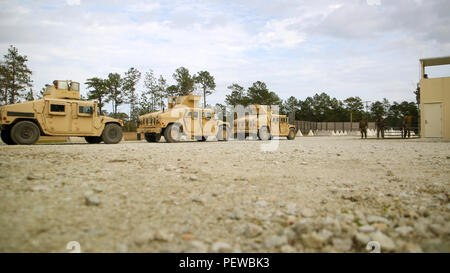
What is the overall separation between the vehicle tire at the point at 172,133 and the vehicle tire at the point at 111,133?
2518mm

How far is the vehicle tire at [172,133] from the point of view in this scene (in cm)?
1531

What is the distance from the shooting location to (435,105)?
19484 mm

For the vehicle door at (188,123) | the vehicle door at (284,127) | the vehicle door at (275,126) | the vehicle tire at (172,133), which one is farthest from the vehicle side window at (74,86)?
the vehicle door at (284,127)

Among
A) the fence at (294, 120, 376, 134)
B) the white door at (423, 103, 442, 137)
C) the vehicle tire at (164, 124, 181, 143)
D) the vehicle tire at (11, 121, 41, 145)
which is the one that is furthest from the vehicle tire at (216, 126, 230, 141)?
the fence at (294, 120, 376, 134)

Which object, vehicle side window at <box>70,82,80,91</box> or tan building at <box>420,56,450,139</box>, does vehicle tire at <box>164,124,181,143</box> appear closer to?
vehicle side window at <box>70,82,80,91</box>

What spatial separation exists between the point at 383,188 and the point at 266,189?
186 cm

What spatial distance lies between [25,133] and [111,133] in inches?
149

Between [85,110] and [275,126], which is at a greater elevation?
[85,110]

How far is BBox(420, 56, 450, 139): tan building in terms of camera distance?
1916cm

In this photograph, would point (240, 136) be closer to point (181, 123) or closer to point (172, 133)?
point (181, 123)

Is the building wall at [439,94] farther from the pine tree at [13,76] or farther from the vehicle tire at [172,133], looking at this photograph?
the pine tree at [13,76]

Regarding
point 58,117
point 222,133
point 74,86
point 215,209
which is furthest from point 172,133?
point 215,209
